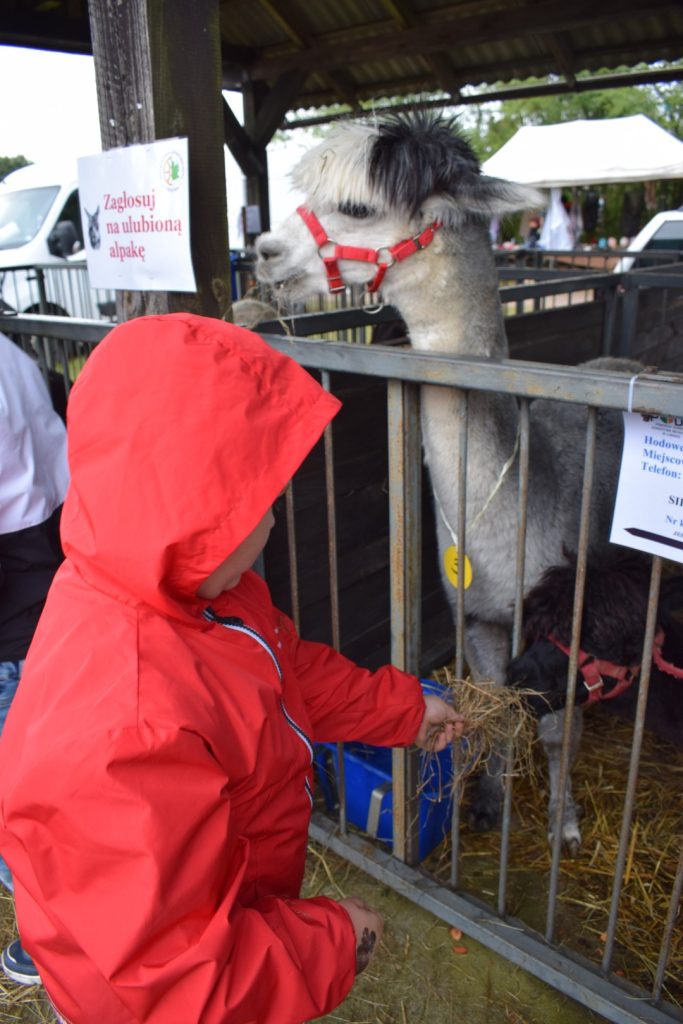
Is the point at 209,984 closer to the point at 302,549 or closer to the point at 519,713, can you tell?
the point at 519,713

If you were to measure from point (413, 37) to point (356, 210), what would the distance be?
4297 millimetres

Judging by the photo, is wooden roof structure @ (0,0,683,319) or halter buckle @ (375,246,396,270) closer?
wooden roof structure @ (0,0,683,319)

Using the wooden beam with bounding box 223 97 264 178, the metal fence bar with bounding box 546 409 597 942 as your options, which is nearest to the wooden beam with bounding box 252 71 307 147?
the wooden beam with bounding box 223 97 264 178

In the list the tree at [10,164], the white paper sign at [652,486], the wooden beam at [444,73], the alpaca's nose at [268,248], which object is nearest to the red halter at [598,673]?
the white paper sign at [652,486]

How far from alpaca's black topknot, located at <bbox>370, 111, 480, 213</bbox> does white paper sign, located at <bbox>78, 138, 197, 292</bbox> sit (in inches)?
27.8

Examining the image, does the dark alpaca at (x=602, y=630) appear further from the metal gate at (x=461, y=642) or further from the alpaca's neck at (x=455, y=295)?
the alpaca's neck at (x=455, y=295)

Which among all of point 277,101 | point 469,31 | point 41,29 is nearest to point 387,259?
point 469,31

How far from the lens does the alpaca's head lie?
2.38 meters

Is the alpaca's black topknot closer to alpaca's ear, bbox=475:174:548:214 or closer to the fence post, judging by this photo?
alpaca's ear, bbox=475:174:548:214

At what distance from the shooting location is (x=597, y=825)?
2666 mm

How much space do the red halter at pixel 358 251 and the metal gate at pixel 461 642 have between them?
499 millimetres

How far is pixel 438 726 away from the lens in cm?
182

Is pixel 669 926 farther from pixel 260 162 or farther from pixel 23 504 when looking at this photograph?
pixel 260 162

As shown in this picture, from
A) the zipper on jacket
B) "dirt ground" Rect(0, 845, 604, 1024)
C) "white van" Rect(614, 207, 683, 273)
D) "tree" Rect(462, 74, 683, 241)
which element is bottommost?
"dirt ground" Rect(0, 845, 604, 1024)
